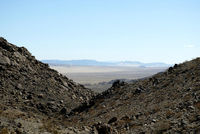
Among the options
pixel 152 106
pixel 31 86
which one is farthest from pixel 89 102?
pixel 152 106

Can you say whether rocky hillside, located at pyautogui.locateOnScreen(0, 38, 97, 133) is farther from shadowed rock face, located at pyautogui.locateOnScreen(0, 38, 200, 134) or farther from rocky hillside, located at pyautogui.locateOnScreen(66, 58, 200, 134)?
rocky hillside, located at pyautogui.locateOnScreen(66, 58, 200, 134)

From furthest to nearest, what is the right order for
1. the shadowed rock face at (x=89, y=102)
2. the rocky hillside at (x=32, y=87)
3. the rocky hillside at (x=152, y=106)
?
the rocky hillside at (x=32, y=87), the shadowed rock face at (x=89, y=102), the rocky hillside at (x=152, y=106)

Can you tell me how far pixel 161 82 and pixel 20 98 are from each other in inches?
501

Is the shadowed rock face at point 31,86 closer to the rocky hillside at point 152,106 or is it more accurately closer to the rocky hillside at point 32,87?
the rocky hillside at point 32,87

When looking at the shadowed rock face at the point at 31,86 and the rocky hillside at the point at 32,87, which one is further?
the shadowed rock face at the point at 31,86

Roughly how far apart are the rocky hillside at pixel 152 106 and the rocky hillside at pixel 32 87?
271 cm

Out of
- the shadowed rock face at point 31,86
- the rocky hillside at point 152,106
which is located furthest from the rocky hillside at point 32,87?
the rocky hillside at point 152,106

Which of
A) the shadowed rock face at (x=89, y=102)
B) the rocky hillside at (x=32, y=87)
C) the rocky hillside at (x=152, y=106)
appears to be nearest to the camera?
the rocky hillside at (x=152, y=106)

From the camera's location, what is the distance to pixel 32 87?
28.5 m

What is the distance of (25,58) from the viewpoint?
32.7m

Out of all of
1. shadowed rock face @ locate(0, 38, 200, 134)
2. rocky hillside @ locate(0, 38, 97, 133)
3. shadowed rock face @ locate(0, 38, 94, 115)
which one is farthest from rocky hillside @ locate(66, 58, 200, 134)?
shadowed rock face @ locate(0, 38, 94, 115)

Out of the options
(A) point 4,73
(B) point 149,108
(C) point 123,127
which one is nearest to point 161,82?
(B) point 149,108

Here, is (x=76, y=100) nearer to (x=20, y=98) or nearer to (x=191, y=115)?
(x=20, y=98)

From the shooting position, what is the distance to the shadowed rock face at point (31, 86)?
25.9m
